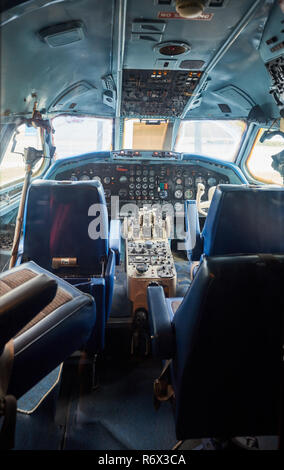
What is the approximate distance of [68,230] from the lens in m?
1.96

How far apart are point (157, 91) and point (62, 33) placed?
5.24 ft

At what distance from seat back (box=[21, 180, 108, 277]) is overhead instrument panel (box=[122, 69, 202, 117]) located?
6.21 ft

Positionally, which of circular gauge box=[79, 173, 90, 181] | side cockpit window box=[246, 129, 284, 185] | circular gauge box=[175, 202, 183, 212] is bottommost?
circular gauge box=[175, 202, 183, 212]

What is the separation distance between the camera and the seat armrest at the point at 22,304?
2.74ft

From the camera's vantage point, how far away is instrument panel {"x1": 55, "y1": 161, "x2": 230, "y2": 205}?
379 cm

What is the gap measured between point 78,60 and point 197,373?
2942mm

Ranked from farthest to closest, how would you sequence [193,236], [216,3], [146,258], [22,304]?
1. [146,258]
2. [193,236]
3. [216,3]
4. [22,304]

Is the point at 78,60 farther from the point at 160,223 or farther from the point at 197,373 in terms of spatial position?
the point at 197,373

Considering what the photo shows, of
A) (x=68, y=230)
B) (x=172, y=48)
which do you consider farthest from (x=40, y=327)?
(x=172, y=48)

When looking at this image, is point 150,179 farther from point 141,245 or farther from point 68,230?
point 68,230

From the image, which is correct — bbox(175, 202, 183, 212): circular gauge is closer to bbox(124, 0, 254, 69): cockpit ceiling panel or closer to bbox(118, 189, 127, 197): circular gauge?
bbox(118, 189, 127, 197): circular gauge

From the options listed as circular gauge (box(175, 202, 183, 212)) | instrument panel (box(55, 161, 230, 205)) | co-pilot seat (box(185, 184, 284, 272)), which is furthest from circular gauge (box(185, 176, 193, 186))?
co-pilot seat (box(185, 184, 284, 272))
